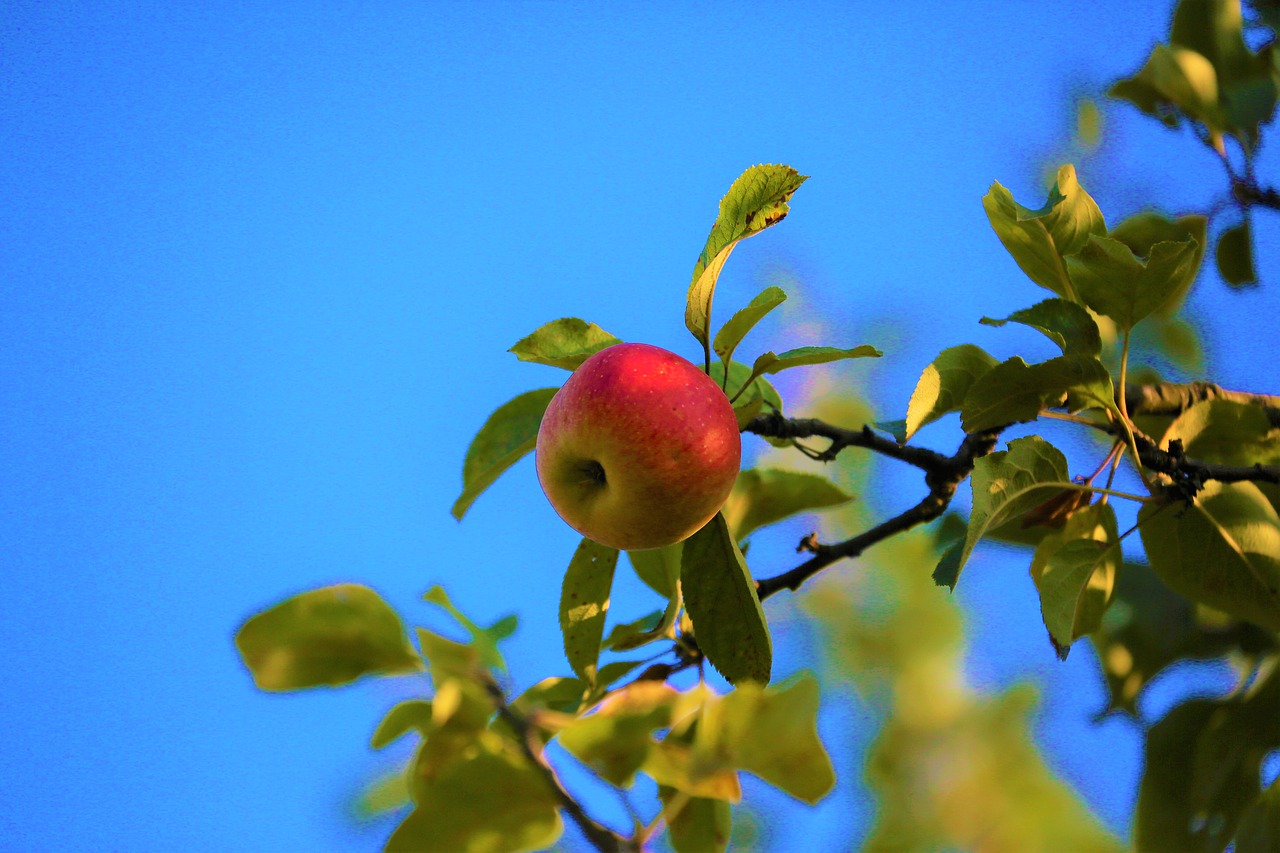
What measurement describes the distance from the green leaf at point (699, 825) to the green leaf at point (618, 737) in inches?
8.3

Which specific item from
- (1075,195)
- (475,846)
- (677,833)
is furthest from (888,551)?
(475,846)

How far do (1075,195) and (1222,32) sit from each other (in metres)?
0.99

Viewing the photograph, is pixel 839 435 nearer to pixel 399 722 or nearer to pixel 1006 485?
pixel 1006 485

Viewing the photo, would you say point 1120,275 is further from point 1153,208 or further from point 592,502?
point 1153,208

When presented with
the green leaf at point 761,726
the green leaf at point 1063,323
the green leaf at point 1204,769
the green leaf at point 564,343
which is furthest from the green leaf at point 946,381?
the green leaf at point 1204,769

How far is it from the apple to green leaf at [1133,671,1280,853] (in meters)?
1.00

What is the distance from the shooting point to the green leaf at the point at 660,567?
144 centimetres

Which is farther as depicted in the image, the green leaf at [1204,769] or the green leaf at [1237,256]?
the green leaf at [1237,256]

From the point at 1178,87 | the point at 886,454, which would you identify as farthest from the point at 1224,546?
the point at 1178,87

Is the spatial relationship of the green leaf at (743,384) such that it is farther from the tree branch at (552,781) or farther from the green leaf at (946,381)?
the tree branch at (552,781)

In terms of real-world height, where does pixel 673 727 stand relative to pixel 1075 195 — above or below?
below

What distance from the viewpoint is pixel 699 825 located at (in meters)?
0.99

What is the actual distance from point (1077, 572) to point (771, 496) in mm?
452

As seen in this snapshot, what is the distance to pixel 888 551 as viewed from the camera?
365 cm
